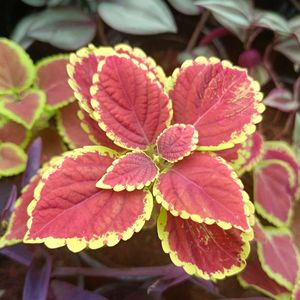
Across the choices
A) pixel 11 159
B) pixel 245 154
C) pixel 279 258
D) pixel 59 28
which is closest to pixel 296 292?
pixel 279 258

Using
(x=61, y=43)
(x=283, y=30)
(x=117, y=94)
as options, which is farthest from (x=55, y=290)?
(x=283, y=30)

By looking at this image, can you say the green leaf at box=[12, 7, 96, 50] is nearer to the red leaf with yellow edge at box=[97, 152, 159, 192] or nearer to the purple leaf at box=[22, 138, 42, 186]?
the purple leaf at box=[22, 138, 42, 186]

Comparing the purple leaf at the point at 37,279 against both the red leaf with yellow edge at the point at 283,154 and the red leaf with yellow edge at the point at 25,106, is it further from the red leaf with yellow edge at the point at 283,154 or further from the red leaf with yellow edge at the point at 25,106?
the red leaf with yellow edge at the point at 283,154

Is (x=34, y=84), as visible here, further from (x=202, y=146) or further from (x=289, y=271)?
(x=289, y=271)

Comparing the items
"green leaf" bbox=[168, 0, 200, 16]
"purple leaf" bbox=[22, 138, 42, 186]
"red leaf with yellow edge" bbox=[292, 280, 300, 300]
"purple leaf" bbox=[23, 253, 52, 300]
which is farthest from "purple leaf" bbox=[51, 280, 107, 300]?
"green leaf" bbox=[168, 0, 200, 16]

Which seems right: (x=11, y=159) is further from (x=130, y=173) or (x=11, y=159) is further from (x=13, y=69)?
(x=130, y=173)
